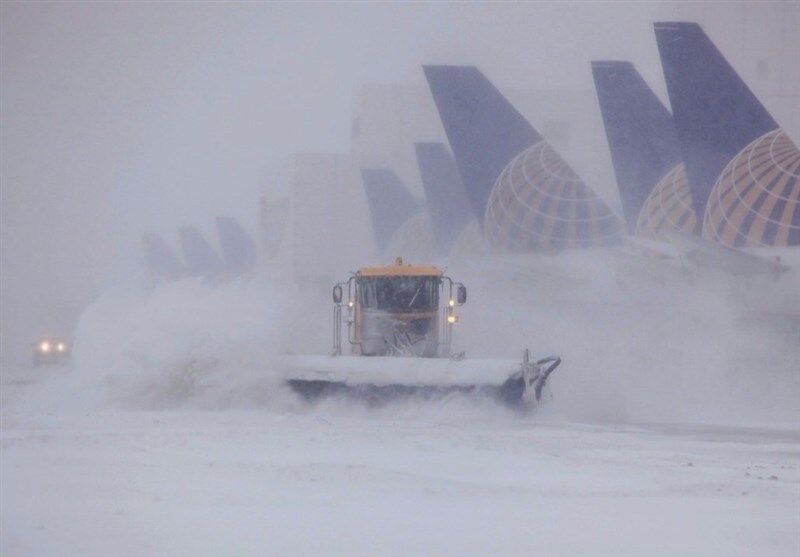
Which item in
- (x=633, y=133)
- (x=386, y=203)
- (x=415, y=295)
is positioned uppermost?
(x=633, y=133)

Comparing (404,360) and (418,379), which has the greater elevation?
(404,360)

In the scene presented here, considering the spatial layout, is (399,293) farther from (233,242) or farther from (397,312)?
(233,242)

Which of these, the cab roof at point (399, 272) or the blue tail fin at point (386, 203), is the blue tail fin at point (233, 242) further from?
the cab roof at point (399, 272)

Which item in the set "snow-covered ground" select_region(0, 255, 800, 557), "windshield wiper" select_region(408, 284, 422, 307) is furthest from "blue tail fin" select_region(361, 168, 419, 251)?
"windshield wiper" select_region(408, 284, 422, 307)

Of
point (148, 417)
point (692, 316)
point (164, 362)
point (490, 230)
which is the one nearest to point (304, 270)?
point (490, 230)

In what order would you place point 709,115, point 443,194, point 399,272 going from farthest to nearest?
point 443,194, point 709,115, point 399,272

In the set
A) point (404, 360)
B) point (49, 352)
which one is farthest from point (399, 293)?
point (49, 352)

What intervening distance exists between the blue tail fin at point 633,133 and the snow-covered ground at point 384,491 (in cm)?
1445

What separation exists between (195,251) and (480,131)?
52566 millimetres

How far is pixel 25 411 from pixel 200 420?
3.21 metres

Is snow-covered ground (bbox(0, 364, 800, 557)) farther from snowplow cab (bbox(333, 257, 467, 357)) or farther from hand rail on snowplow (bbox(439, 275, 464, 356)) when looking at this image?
snowplow cab (bbox(333, 257, 467, 357))

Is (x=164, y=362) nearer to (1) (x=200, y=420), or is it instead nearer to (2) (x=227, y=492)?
(1) (x=200, y=420)

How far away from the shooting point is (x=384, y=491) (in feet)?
31.7

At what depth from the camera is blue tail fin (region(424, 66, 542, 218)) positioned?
3631 cm
